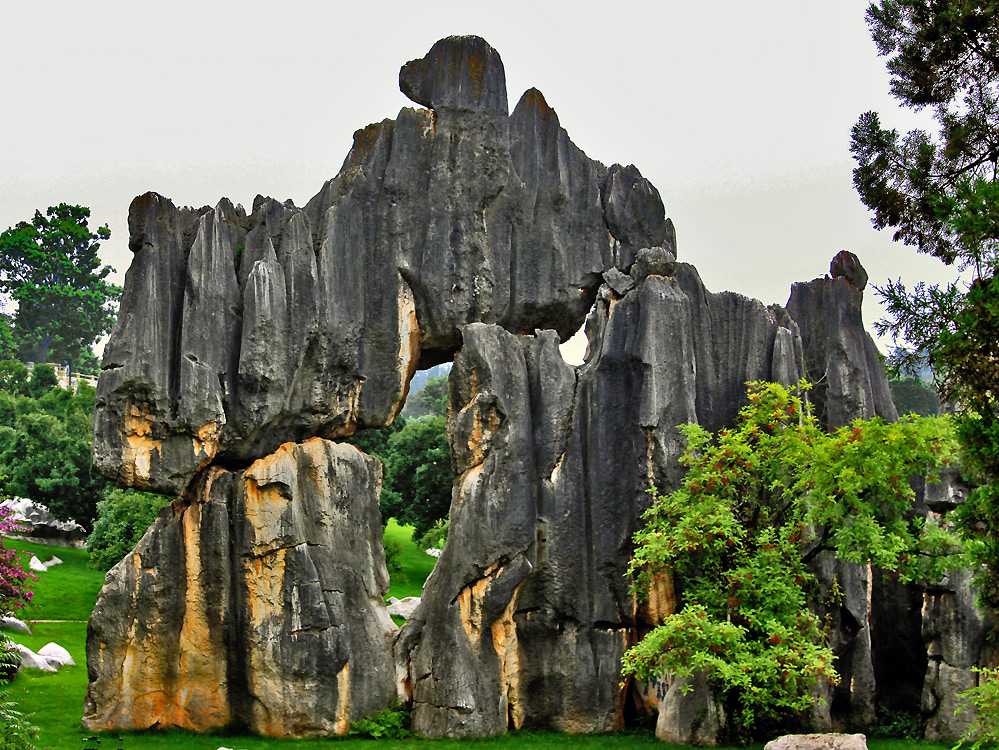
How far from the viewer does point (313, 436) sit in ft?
75.4

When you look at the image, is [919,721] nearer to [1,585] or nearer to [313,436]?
[313,436]

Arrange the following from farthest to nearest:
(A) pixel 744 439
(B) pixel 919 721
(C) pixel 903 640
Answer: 1. (C) pixel 903 640
2. (B) pixel 919 721
3. (A) pixel 744 439

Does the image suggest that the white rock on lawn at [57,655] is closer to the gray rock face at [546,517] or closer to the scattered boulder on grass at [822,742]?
the gray rock face at [546,517]

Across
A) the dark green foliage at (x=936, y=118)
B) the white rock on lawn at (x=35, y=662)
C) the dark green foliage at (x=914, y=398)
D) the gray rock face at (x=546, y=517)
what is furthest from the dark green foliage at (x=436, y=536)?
the dark green foliage at (x=914, y=398)

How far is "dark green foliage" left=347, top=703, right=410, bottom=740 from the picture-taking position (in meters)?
21.1

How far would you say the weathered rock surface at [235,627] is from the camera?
833 inches

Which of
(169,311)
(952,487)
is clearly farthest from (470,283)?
(952,487)

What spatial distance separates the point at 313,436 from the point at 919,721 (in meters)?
14.4

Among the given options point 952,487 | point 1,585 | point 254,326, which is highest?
point 254,326

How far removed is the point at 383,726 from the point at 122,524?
1745 cm

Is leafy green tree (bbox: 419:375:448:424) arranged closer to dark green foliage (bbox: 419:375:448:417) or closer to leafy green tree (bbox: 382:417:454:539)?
dark green foliage (bbox: 419:375:448:417)

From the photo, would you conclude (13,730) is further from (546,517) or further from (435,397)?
(435,397)

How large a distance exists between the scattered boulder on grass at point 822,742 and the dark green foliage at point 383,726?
7.54 m

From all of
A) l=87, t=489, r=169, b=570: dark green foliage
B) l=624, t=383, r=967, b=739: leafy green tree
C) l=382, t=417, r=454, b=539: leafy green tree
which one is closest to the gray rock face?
l=624, t=383, r=967, b=739: leafy green tree
